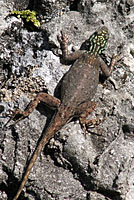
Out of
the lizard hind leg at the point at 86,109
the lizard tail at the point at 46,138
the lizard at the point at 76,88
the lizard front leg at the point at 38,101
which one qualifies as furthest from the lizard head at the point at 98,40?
the lizard tail at the point at 46,138

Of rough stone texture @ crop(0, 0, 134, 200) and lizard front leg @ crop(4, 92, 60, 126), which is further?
lizard front leg @ crop(4, 92, 60, 126)

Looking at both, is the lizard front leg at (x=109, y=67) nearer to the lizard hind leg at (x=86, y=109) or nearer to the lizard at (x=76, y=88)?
the lizard at (x=76, y=88)

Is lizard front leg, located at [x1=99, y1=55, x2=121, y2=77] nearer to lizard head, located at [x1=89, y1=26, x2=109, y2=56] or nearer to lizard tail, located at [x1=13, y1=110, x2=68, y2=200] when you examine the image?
lizard head, located at [x1=89, y1=26, x2=109, y2=56]

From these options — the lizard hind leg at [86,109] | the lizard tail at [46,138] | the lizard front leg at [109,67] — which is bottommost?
the lizard tail at [46,138]

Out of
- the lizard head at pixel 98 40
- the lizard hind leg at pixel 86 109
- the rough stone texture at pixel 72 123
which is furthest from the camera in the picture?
the lizard head at pixel 98 40

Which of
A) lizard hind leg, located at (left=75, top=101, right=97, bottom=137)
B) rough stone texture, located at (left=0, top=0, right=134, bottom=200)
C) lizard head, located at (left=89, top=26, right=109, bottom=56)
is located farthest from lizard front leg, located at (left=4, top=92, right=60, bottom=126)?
lizard head, located at (left=89, top=26, right=109, bottom=56)

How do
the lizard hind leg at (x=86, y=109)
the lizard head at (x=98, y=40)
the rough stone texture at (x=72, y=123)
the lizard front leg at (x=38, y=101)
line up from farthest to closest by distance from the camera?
the lizard head at (x=98, y=40)
the lizard hind leg at (x=86, y=109)
the lizard front leg at (x=38, y=101)
the rough stone texture at (x=72, y=123)

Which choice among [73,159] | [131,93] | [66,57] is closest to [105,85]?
[131,93]

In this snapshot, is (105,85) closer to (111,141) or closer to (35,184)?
(111,141)

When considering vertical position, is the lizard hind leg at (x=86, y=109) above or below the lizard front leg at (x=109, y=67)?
below
